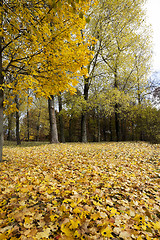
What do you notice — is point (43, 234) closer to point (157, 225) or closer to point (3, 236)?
point (3, 236)

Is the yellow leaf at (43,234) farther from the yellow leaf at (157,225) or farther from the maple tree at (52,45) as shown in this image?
the maple tree at (52,45)

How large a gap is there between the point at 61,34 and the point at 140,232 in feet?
14.9

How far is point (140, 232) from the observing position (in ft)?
5.94

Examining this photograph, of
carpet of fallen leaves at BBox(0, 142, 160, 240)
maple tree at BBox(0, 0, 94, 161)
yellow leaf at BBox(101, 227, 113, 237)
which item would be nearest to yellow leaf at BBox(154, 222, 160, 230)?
carpet of fallen leaves at BBox(0, 142, 160, 240)

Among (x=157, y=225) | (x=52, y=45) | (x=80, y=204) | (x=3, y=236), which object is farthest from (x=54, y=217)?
(x=52, y=45)

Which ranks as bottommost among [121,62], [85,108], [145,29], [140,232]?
[140,232]

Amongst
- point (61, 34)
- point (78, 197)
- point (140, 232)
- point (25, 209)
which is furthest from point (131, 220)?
point (61, 34)

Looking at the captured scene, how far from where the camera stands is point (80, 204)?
7.45ft

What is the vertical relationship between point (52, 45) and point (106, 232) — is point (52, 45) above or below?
above

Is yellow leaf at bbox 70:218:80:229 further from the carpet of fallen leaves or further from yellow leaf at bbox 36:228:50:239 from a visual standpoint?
yellow leaf at bbox 36:228:50:239

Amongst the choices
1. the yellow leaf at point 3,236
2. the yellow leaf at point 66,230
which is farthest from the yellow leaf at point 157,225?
the yellow leaf at point 3,236

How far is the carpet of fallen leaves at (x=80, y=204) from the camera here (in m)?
1.73

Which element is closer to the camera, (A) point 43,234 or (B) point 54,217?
(A) point 43,234

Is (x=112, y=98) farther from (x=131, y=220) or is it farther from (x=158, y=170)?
(x=131, y=220)
